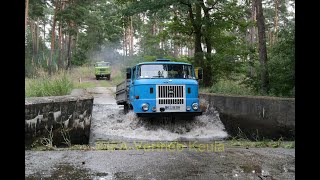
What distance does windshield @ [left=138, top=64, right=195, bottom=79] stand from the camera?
39.2 ft

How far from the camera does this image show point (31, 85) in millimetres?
10906

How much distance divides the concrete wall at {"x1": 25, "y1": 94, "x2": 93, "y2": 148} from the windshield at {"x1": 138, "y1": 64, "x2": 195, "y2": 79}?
2.29 metres

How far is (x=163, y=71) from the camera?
12.0 meters

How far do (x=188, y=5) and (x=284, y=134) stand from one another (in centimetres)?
881

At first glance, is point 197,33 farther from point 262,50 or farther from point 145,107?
point 145,107

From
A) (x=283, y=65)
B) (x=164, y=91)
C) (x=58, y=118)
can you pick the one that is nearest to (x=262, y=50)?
(x=283, y=65)

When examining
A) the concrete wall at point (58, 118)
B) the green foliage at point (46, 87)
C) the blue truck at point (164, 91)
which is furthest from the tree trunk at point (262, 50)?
the green foliage at point (46, 87)

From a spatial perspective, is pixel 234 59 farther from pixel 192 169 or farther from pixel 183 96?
pixel 192 169

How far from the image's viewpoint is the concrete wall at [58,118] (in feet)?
24.9

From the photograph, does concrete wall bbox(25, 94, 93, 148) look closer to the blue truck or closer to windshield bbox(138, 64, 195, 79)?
the blue truck

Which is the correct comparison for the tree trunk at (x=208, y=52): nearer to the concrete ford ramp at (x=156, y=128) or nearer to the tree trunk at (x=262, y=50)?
the tree trunk at (x=262, y=50)

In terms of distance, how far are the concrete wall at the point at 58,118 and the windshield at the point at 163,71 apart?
2286mm
